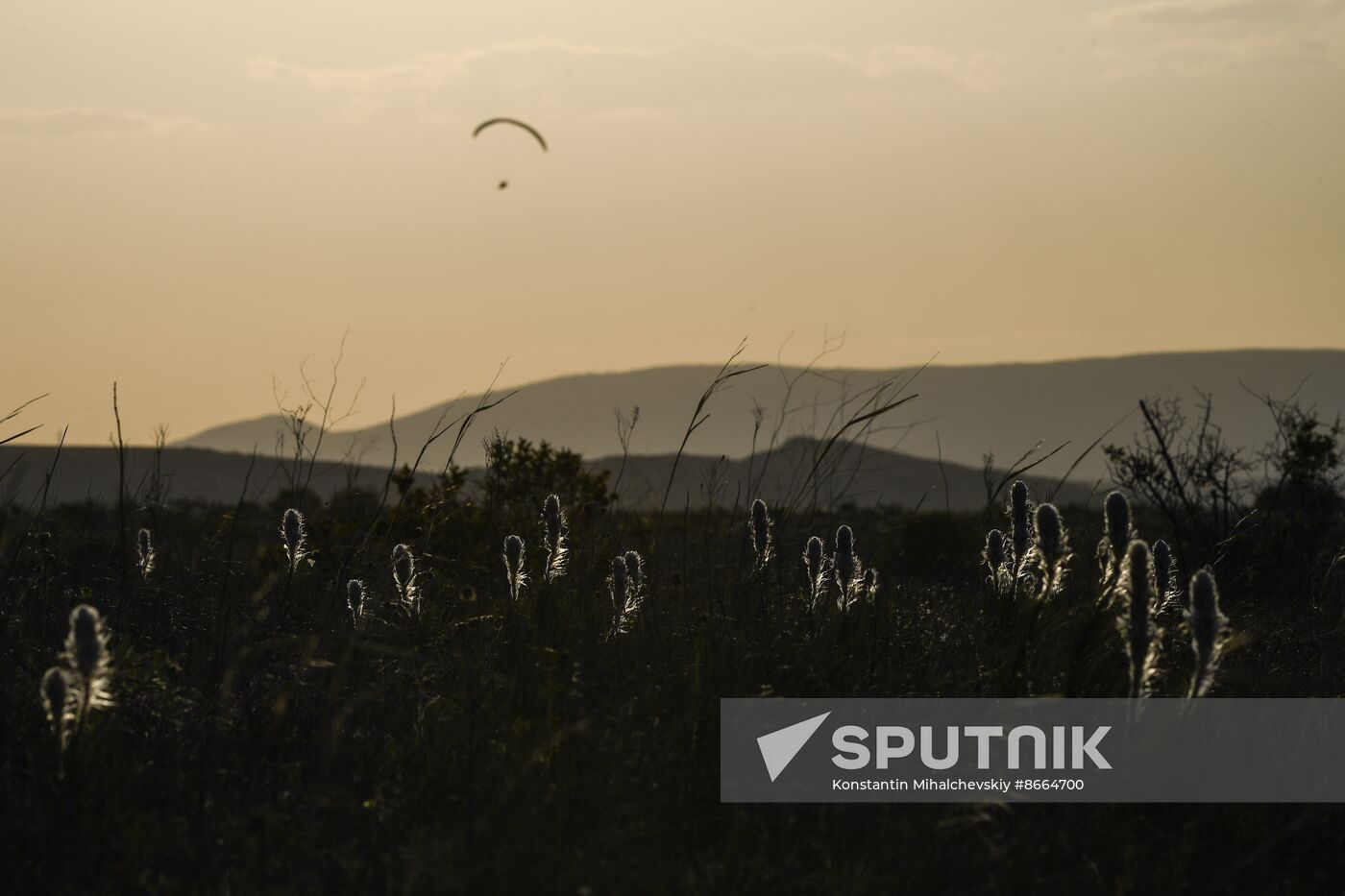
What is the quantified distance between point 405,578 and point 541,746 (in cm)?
283

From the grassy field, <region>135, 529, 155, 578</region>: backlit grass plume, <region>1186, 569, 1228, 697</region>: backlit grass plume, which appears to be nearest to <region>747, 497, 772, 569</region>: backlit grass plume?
the grassy field

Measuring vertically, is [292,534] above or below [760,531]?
below

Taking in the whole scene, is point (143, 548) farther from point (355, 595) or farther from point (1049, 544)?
point (1049, 544)

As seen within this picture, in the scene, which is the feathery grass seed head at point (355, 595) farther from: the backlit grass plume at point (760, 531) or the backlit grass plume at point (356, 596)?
the backlit grass plume at point (760, 531)

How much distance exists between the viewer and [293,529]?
699 centimetres

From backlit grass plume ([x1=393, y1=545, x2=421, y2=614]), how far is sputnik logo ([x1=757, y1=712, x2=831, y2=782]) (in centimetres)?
218

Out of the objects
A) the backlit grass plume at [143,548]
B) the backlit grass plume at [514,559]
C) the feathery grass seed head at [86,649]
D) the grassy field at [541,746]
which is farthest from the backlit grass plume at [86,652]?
the backlit grass plume at [143,548]

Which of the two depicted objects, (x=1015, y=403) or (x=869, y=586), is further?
(x=1015, y=403)

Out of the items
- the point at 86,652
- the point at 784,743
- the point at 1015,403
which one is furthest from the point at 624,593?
the point at 1015,403

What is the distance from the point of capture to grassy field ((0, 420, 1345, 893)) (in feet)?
13.3

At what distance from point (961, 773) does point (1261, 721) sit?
1.64 m

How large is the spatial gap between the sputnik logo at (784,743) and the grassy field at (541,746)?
197 millimetres

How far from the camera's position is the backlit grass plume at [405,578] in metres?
6.58

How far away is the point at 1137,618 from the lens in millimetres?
4562
